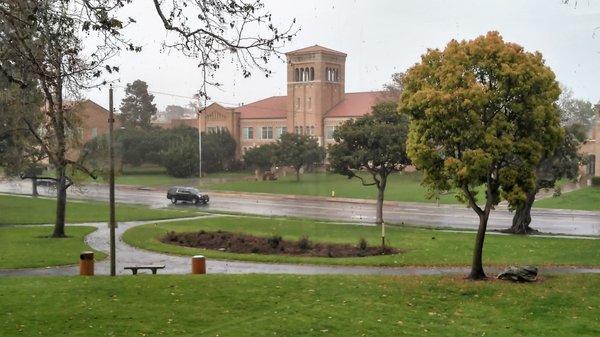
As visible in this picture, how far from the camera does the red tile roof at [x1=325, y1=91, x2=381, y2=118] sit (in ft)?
265

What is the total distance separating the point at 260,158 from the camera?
6656 cm

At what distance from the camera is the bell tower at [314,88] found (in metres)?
71.2

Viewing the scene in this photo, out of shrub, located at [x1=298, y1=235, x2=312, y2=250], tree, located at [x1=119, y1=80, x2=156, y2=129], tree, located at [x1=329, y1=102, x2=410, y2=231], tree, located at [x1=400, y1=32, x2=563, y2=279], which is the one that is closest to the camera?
tree, located at [x1=400, y1=32, x2=563, y2=279]

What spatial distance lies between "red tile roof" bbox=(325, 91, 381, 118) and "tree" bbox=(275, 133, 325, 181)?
812 inches

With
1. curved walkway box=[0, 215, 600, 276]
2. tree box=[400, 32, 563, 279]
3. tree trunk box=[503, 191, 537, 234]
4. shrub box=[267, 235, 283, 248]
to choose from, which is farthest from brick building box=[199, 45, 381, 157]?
tree box=[400, 32, 563, 279]

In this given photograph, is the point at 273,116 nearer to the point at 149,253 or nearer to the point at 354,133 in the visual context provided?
the point at 354,133

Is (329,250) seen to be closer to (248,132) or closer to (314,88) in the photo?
(314,88)

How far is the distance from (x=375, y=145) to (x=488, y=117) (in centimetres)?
1891

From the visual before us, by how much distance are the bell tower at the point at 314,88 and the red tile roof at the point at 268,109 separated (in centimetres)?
137

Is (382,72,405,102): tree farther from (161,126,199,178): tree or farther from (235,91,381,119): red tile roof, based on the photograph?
(161,126,199,178): tree

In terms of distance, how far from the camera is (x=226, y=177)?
68.4 meters

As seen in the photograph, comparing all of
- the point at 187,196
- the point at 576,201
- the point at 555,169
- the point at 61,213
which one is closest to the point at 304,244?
the point at 61,213

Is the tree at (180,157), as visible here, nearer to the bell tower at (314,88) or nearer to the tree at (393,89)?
the bell tower at (314,88)

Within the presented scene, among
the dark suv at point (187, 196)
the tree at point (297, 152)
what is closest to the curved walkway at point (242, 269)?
the dark suv at point (187, 196)
